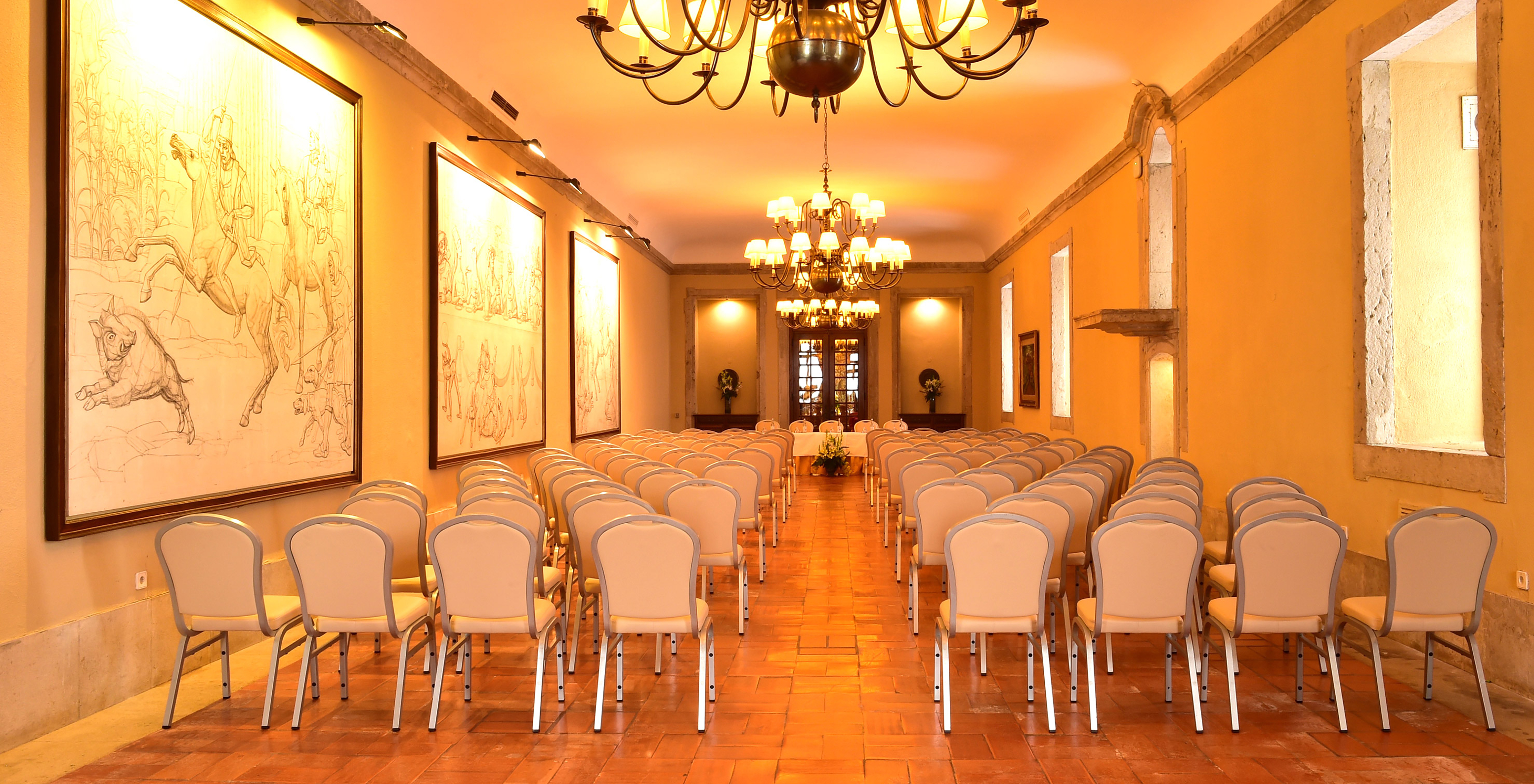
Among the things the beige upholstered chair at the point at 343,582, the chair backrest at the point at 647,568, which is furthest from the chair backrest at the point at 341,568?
the chair backrest at the point at 647,568

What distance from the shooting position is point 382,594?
3932 millimetres

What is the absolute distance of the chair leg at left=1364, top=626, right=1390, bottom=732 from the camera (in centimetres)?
380

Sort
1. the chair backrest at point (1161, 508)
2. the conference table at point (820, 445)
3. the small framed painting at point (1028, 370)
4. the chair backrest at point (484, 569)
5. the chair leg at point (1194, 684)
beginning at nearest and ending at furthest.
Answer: the chair leg at point (1194, 684) → the chair backrest at point (484, 569) → the chair backrest at point (1161, 508) → the conference table at point (820, 445) → the small framed painting at point (1028, 370)

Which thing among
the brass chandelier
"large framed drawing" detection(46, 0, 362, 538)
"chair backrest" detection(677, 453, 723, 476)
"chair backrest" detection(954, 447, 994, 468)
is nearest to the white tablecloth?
"chair backrest" detection(954, 447, 994, 468)

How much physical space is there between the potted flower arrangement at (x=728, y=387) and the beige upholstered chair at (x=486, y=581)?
17006 millimetres

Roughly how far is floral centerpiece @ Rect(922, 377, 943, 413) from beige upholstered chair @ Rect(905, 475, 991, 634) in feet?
50.0

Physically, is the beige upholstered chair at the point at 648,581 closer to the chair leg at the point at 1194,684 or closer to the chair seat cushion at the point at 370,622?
the chair seat cushion at the point at 370,622

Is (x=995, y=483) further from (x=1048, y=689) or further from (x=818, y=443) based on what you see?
(x=818, y=443)

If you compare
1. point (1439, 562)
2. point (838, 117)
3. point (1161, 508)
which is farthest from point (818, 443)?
point (1439, 562)

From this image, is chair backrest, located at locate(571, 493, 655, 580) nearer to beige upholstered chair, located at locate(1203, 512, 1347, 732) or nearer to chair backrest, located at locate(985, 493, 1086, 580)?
chair backrest, located at locate(985, 493, 1086, 580)

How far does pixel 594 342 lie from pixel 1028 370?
716 centimetres

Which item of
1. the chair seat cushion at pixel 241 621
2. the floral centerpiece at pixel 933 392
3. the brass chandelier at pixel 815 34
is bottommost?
the chair seat cushion at pixel 241 621

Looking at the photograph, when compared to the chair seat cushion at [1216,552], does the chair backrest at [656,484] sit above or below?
above

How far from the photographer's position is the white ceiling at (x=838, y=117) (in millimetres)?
7484
